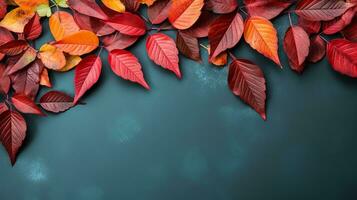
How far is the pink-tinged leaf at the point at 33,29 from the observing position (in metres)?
0.91

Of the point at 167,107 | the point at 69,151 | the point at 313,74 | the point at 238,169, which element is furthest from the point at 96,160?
the point at 313,74

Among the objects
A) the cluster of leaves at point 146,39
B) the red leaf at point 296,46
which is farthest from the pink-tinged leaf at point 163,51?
the red leaf at point 296,46

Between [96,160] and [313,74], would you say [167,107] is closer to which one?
[96,160]

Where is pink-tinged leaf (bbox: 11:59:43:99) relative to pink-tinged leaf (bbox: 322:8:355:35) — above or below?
below

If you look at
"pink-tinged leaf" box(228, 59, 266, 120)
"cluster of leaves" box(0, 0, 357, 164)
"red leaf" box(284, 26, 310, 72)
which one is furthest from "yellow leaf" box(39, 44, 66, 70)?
"red leaf" box(284, 26, 310, 72)

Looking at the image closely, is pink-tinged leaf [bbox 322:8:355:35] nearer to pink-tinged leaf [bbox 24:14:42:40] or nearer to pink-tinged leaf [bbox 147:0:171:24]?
pink-tinged leaf [bbox 147:0:171:24]

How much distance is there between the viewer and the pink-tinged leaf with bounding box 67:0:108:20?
0.88m

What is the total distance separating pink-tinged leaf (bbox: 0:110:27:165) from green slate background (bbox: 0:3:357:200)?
0.03m

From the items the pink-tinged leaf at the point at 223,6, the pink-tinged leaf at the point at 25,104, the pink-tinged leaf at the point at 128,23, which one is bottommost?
the pink-tinged leaf at the point at 25,104

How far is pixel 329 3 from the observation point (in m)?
0.84

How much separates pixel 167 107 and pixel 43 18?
337mm

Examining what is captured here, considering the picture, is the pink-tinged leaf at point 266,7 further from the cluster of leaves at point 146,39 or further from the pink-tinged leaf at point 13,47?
the pink-tinged leaf at point 13,47

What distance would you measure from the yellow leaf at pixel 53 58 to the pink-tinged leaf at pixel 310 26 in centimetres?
49

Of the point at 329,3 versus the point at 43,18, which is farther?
the point at 43,18
